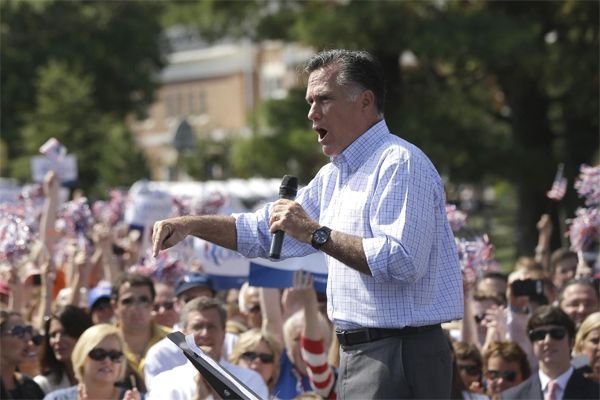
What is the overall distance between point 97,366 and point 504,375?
2346 millimetres

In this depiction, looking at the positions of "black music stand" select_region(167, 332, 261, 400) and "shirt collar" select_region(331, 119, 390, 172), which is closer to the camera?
"black music stand" select_region(167, 332, 261, 400)

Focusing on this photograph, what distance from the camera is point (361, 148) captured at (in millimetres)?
5137

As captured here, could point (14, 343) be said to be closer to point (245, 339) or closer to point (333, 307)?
point (245, 339)

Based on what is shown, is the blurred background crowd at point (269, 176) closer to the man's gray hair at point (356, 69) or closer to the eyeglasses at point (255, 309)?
the eyeglasses at point (255, 309)

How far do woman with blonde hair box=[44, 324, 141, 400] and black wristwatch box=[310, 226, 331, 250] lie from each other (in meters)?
2.89

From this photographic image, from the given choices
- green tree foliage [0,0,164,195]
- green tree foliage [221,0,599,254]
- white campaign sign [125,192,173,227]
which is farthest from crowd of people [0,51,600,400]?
green tree foliage [0,0,164,195]

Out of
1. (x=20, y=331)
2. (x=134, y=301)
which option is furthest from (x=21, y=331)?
(x=134, y=301)

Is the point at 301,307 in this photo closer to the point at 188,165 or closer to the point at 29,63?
the point at 29,63

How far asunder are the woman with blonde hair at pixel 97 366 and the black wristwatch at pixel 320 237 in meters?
2.89

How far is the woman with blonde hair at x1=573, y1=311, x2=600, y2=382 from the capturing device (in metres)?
7.98

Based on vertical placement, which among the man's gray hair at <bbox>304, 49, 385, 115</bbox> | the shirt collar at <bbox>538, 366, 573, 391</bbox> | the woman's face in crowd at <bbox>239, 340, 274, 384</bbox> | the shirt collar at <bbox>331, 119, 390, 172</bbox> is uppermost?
the man's gray hair at <bbox>304, 49, 385, 115</bbox>

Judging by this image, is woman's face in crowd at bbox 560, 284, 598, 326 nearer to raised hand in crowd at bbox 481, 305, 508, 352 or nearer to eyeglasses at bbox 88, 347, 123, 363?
raised hand in crowd at bbox 481, 305, 508, 352

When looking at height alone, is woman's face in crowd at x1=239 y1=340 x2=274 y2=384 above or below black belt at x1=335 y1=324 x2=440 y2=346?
below

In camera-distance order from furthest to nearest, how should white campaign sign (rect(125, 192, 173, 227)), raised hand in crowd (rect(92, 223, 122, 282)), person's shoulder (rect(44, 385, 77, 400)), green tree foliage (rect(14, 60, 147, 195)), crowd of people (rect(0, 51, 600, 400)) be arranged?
green tree foliage (rect(14, 60, 147, 195))
white campaign sign (rect(125, 192, 173, 227))
raised hand in crowd (rect(92, 223, 122, 282))
person's shoulder (rect(44, 385, 77, 400))
crowd of people (rect(0, 51, 600, 400))
